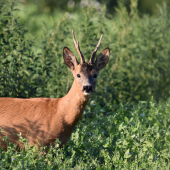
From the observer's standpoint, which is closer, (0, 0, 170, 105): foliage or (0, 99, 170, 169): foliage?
(0, 99, 170, 169): foliage

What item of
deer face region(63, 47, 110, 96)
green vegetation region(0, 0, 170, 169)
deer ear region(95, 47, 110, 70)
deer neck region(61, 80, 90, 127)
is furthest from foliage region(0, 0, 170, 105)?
deer neck region(61, 80, 90, 127)

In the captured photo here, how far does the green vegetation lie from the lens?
4449 millimetres

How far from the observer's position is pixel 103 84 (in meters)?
7.06

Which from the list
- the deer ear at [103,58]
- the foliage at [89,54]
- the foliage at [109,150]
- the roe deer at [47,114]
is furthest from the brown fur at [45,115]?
the foliage at [89,54]

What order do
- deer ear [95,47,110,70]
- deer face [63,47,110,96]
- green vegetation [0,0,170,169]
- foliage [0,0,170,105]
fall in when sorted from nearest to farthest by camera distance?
green vegetation [0,0,170,169]
deer face [63,47,110,96]
deer ear [95,47,110,70]
foliage [0,0,170,105]

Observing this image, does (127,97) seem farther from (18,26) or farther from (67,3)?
(67,3)

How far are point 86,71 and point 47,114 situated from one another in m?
0.88

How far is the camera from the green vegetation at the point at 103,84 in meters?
Answer: 4.45

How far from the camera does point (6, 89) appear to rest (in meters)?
5.80

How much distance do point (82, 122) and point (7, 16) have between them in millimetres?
2463

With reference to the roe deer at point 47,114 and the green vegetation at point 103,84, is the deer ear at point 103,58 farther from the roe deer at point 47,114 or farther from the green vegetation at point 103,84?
the green vegetation at point 103,84

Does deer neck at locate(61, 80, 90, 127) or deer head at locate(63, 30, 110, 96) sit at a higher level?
deer head at locate(63, 30, 110, 96)

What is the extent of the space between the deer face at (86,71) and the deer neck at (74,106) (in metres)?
0.10

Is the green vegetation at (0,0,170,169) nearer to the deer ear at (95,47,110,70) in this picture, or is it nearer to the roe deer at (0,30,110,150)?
the roe deer at (0,30,110,150)
